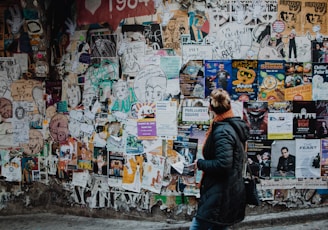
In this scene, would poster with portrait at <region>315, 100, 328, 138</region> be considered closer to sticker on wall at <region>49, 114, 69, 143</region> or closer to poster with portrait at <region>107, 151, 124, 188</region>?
poster with portrait at <region>107, 151, 124, 188</region>

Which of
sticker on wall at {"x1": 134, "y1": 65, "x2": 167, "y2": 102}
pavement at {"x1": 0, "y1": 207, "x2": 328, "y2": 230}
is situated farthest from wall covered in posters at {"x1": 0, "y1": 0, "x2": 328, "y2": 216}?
pavement at {"x1": 0, "y1": 207, "x2": 328, "y2": 230}

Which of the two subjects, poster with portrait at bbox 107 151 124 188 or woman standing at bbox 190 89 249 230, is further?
poster with portrait at bbox 107 151 124 188

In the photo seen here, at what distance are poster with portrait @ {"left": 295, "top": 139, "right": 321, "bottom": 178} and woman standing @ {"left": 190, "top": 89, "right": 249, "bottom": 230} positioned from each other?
91.5 inches

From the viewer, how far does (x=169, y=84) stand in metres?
6.15

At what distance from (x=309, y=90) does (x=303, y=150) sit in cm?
82

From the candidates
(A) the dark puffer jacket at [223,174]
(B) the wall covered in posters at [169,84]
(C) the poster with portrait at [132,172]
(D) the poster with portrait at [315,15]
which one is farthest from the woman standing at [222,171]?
(D) the poster with portrait at [315,15]

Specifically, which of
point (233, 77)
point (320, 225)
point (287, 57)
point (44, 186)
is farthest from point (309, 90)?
point (44, 186)

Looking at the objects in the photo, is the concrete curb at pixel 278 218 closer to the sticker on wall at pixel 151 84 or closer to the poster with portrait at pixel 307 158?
the poster with portrait at pixel 307 158

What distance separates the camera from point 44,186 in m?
6.77

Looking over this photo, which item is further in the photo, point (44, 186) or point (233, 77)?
point (44, 186)

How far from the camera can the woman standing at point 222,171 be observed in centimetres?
408

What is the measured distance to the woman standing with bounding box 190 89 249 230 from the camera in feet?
13.4

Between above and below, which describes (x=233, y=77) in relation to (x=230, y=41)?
below

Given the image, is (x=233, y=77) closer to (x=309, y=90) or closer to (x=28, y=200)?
(x=309, y=90)
